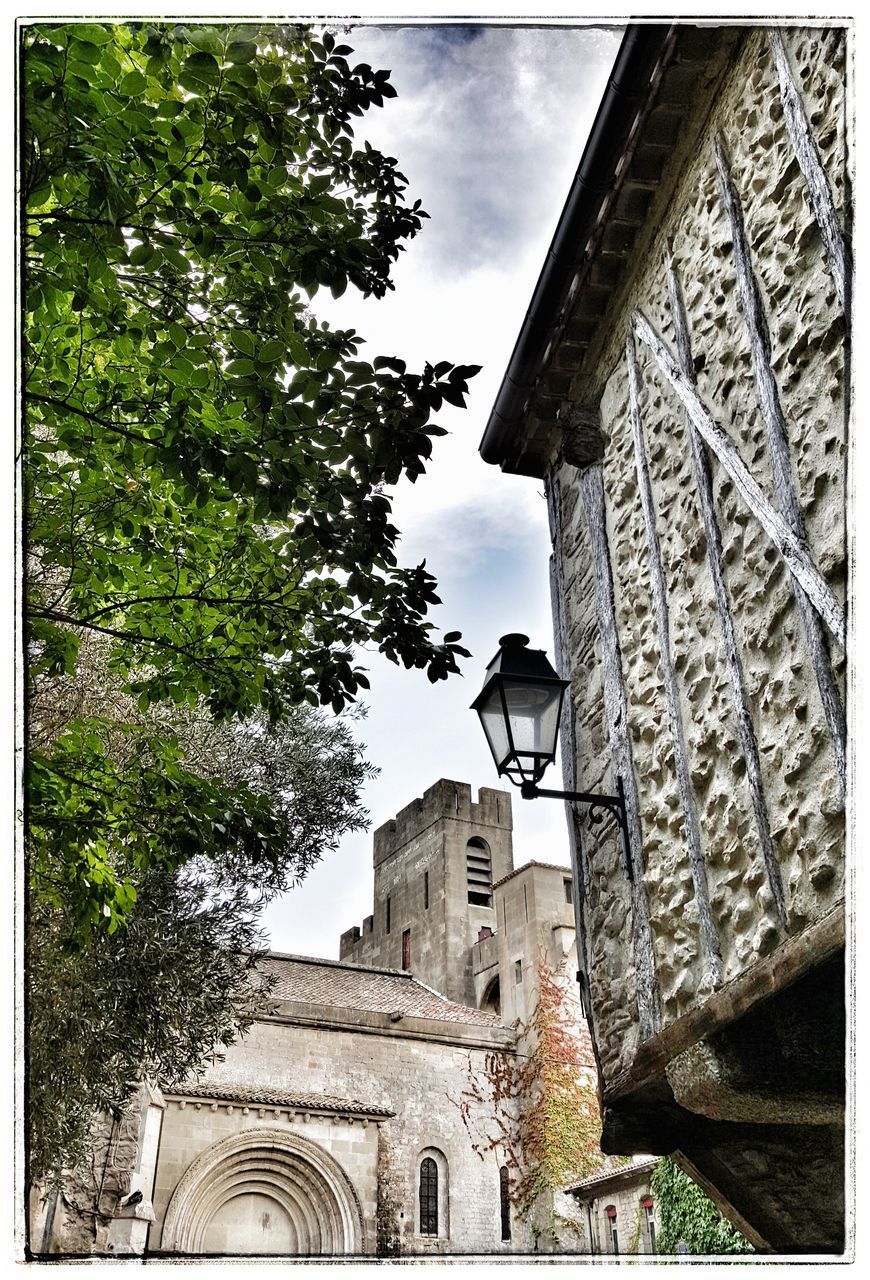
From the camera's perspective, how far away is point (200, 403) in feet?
11.7

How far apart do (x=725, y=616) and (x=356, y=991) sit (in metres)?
17.0

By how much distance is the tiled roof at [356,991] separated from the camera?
56.9 feet

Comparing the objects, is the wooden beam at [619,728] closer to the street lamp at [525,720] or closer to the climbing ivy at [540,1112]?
the street lamp at [525,720]

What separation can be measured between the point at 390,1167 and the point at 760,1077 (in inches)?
578

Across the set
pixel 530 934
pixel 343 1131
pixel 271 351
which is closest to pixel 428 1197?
pixel 343 1131

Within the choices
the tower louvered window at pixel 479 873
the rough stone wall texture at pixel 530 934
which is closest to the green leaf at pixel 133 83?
the rough stone wall texture at pixel 530 934

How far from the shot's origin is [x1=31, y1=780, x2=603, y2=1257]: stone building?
12.5 meters

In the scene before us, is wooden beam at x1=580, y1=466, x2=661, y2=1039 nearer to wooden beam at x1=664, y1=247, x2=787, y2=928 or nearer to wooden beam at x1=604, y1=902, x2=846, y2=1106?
wooden beam at x1=604, y1=902, x2=846, y2=1106

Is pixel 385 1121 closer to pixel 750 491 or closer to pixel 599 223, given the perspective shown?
pixel 599 223

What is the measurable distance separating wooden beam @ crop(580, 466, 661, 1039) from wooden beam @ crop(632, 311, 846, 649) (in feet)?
2.44

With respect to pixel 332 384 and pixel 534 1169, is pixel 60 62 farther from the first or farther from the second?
pixel 534 1169

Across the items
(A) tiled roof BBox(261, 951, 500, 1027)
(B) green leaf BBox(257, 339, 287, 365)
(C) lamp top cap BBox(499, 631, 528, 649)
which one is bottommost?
(A) tiled roof BBox(261, 951, 500, 1027)

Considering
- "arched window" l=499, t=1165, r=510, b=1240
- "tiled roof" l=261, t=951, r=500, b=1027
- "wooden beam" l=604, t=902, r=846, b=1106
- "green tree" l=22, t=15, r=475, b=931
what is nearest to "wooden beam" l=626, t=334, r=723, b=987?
"wooden beam" l=604, t=902, r=846, b=1106

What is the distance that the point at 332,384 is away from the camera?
2.94 metres
